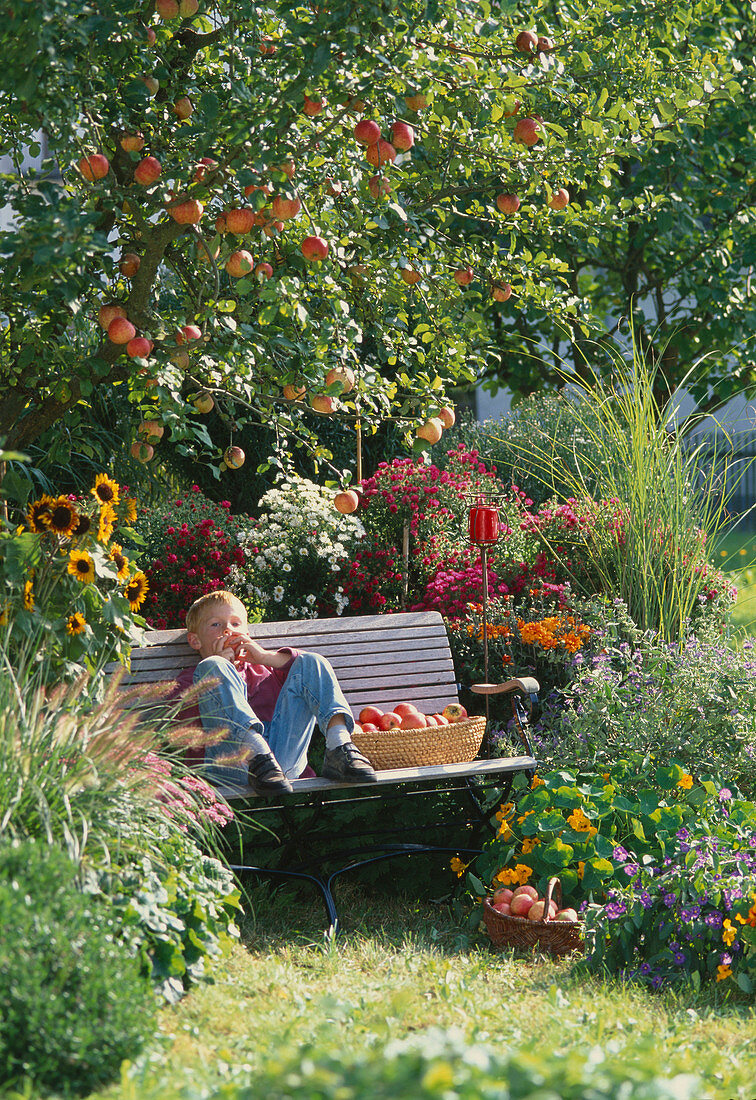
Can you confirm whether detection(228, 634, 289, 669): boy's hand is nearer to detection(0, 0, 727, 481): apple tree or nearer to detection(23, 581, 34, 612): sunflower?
detection(0, 0, 727, 481): apple tree

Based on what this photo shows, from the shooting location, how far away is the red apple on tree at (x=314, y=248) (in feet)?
10.7

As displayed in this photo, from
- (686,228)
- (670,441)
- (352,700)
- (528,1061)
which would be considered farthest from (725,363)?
(528,1061)

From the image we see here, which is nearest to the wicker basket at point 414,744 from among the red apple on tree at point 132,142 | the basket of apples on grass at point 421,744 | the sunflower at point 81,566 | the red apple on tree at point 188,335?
the basket of apples on grass at point 421,744

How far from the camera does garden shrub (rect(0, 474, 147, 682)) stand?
11.1 ft

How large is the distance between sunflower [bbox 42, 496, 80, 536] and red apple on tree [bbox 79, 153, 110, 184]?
1026 millimetres

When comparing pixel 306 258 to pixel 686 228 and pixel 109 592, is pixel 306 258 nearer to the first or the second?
pixel 109 592

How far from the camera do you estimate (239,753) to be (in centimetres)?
341

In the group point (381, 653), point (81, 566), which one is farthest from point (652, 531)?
point (81, 566)

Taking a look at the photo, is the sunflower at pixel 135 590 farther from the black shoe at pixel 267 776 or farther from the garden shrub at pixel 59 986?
the garden shrub at pixel 59 986

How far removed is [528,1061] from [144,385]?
253 cm

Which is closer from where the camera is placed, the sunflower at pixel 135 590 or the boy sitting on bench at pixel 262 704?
the boy sitting on bench at pixel 262 704

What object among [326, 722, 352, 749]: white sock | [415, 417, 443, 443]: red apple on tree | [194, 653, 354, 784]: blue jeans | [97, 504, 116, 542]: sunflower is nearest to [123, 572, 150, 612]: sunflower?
[97, 504, 116, 542]: sunflower

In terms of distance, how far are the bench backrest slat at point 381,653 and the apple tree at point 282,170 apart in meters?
0.88

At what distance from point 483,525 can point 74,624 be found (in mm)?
1838
